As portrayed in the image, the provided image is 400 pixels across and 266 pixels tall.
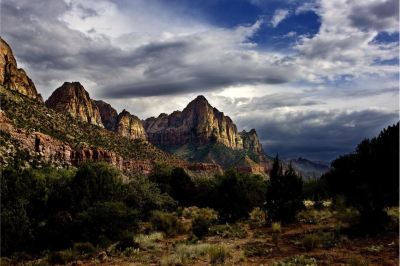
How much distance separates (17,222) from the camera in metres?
15.6

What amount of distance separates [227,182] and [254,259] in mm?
15026

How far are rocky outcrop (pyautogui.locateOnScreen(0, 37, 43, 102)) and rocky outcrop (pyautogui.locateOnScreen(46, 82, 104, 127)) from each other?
163 ft

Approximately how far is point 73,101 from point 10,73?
2795 inches

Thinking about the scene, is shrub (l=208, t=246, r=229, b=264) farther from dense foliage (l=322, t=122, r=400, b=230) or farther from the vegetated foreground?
dense foliage (l=322, t=122, r=400, b=230)

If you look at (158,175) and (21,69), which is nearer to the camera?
(158,175)

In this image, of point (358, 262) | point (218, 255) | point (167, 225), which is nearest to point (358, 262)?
point (358, 262)

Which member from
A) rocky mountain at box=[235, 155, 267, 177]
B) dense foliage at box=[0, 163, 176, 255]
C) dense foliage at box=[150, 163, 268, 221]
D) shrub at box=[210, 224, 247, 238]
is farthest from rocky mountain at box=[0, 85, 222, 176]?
rocky mountain at box=[235, 155, 267, 177]

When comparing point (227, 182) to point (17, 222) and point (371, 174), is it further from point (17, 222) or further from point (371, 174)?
point (17, 222)

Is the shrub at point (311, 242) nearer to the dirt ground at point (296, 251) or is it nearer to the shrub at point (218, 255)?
the dirt ground at point (296, 251)

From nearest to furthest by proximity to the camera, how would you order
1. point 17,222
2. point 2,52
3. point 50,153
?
point 17,222
point 50,153
point 2,52

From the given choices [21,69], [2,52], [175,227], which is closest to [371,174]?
[175,227]

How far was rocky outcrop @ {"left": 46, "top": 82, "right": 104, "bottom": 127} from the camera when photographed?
6624 inches

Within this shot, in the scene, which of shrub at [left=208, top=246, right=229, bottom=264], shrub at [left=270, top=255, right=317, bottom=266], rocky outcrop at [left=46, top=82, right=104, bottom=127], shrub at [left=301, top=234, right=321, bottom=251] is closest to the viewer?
shrub at [left=270, top=255, right=317, bottom=266]

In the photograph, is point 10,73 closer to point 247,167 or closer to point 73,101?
point 73,101
